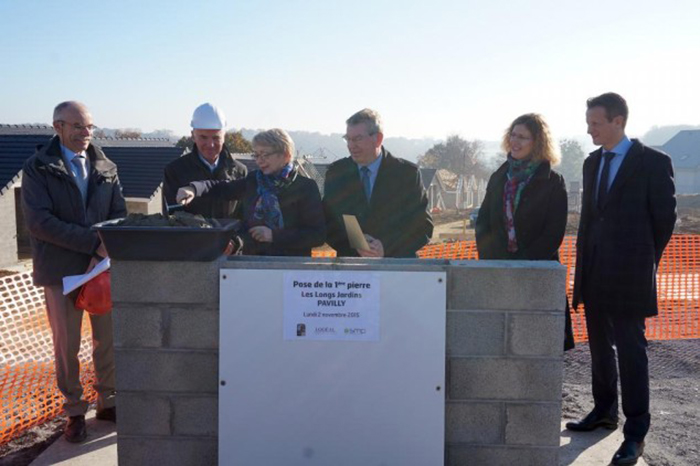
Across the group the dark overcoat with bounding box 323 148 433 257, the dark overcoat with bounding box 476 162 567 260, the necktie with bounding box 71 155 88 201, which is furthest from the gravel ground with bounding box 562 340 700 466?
the necktie with bounding box 71 155 88 201

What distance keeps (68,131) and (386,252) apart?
7.14 feet

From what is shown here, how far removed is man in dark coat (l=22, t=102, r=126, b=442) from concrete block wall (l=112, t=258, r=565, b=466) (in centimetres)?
134

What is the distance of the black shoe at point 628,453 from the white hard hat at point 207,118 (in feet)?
10.4

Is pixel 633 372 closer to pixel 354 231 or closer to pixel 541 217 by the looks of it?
pixel 541 217

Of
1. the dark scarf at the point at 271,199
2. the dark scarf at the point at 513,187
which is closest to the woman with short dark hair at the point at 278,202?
the dark scarf at the point at 271,199

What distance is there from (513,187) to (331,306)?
188cm

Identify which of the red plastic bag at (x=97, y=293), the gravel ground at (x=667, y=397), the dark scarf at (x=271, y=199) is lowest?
the gravel ground at (x=667, y=397)

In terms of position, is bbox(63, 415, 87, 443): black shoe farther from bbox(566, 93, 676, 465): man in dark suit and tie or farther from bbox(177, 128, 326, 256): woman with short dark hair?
bbox(566, 93, 676, 465): man in dark suit and tie

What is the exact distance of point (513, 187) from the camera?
4.31 metres

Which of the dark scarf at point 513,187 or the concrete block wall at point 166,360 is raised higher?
the dark scarf at point 513,187

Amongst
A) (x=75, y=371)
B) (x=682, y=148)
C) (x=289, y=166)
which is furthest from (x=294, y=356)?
(x=682, y=148)

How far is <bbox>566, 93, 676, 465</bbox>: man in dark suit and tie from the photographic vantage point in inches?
→ 154

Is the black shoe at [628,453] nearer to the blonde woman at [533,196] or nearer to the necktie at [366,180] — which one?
the blonde woman at [533,196]

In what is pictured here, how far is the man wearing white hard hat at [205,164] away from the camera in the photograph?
14.2 ft
